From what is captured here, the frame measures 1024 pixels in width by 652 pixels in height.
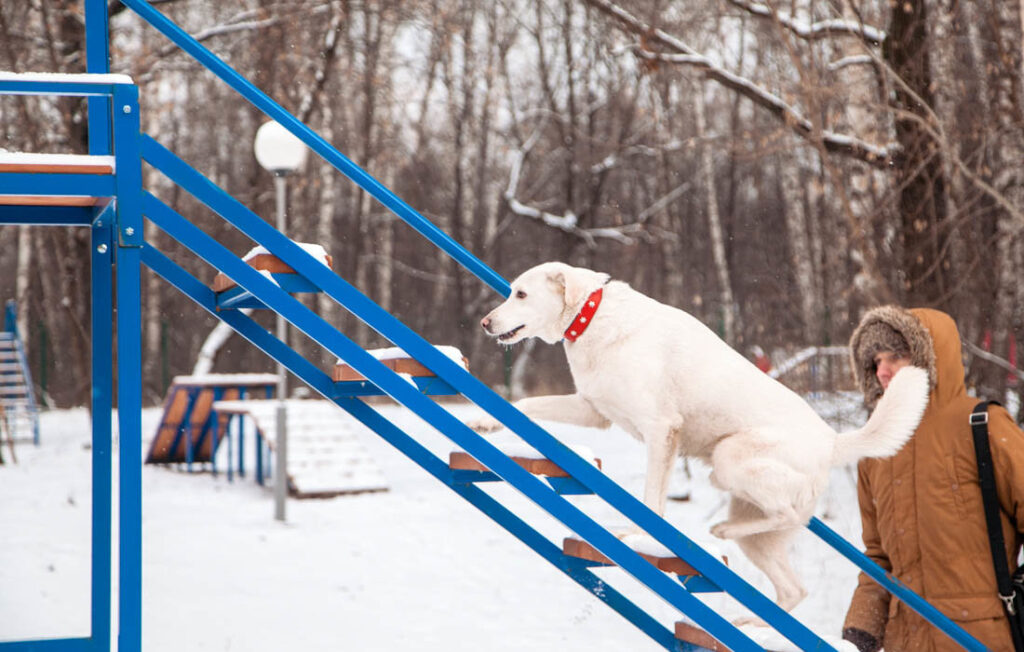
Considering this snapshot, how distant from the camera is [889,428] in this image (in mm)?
2947

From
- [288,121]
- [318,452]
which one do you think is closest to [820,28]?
[288,121]

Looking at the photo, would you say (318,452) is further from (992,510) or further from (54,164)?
(992,510)

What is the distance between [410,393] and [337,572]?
→ 462 cm

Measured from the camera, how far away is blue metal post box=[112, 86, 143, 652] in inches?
107

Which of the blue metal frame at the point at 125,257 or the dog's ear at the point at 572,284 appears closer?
the blue metal frame at the point at 125,257

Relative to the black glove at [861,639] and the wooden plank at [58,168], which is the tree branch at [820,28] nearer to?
the black glove at [861,639]

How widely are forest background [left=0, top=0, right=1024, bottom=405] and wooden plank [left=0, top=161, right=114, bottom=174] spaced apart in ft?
14.1

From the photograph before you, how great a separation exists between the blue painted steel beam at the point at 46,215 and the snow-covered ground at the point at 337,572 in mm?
2214

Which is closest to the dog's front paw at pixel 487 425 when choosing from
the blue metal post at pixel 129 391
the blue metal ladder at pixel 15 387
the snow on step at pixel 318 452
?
the blue metal post at pixel 129 391

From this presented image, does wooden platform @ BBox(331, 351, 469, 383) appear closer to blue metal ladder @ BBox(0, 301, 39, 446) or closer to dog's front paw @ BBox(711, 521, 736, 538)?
dog's front paw @ BBox(711, 521, 736, 538)

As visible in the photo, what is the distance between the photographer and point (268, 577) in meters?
6.79

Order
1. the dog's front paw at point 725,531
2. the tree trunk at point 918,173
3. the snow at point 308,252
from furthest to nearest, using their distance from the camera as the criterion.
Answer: the tree trunk at point 918,173 → the dog's front paw at point 725,531 → the snow at point 308,252

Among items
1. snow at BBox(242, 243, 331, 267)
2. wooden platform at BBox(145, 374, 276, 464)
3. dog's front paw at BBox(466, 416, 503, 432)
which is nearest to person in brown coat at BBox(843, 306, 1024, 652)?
dog's front paw at BBox(466, 416, 503, 432)

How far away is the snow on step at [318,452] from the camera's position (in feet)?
31.5
